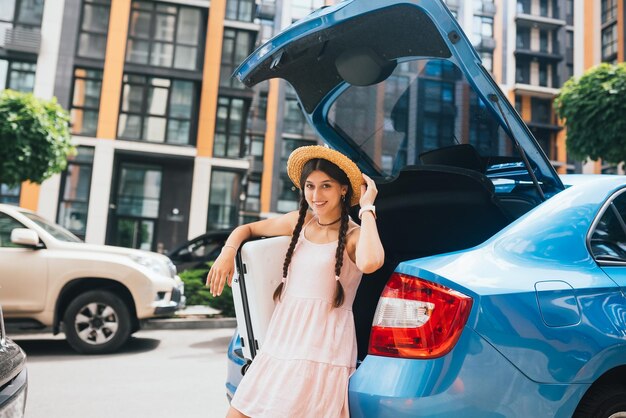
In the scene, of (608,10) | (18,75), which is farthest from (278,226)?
(608,10)

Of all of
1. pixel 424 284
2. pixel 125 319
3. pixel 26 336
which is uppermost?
pixel 424 284

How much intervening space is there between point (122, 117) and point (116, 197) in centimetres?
327

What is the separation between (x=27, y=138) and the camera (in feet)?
44.4

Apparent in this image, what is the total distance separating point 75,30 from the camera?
2261 centimetres

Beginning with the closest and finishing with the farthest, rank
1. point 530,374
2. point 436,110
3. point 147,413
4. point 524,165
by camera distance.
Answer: point 530,374 < point 524,165 < point 436,110 < point 147,413

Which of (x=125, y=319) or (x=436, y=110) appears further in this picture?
(x=125, y=319)

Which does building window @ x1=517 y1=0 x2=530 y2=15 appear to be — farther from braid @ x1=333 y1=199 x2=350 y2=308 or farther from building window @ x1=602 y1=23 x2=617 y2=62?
braid @ x1=333 y1=199 x2=350 y2=308

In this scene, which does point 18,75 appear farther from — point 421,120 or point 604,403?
point 604,403

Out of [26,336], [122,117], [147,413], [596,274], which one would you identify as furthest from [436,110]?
[122,117]

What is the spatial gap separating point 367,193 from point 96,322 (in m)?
5.01

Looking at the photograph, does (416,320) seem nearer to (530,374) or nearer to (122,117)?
(530,374)

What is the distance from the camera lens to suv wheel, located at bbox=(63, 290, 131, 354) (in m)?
6.19

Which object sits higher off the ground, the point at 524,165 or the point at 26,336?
the point at 524,165

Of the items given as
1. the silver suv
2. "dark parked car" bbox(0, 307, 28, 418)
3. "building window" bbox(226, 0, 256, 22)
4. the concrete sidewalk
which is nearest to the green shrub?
the concrete sidewalk
